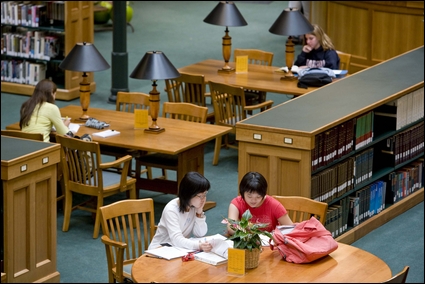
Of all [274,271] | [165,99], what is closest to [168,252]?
[274,271]

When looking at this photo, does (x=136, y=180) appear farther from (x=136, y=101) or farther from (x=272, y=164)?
(x=272, y=164)

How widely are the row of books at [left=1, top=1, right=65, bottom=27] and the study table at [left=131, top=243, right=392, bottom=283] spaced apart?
21.9 feet

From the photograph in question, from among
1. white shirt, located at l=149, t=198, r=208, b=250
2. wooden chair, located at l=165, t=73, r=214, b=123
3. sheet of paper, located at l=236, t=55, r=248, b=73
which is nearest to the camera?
white shirt, located at l=149, t=198, r=208, b=250

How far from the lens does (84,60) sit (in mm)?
7465

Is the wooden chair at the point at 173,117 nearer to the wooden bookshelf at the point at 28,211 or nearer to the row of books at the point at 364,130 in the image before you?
the row of books at the point at 364,130

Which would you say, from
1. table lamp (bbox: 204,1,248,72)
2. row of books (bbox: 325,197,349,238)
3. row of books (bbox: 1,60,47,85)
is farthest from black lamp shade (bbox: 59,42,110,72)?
row of books (bbox: 1,60,47,85)

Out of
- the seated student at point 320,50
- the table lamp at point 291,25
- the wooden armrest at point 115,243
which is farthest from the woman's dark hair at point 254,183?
→ the seated student at point 320,50

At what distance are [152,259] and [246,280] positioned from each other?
0.55 meters

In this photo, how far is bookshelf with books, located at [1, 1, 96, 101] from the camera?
10812mm

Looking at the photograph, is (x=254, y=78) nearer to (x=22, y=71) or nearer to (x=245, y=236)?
(x=22, y=71)

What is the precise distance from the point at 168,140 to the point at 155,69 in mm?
587

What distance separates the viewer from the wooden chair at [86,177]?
6.74 meters

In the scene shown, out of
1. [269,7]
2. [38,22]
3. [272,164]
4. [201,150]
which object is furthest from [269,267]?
[269,7]

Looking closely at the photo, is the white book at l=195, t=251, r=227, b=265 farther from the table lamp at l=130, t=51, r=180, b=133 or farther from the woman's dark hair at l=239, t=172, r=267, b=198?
the table lamp at l=130, t=51, r=180, b=133
